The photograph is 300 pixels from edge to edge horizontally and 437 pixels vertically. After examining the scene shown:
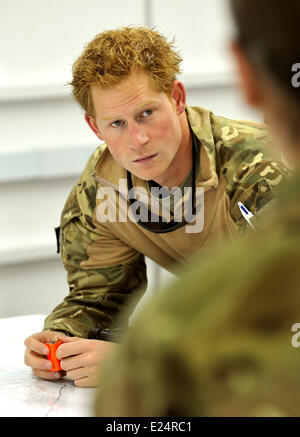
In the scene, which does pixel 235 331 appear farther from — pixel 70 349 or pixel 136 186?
pixel 136 186

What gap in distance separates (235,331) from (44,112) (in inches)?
97.8

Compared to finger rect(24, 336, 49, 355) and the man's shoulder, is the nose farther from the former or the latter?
finger rect(24, 336, 49, 355)

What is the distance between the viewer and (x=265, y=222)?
0.47 metres

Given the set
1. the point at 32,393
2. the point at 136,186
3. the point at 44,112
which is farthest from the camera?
the point at 44,112

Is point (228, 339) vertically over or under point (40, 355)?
over

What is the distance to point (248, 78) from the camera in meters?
0.51

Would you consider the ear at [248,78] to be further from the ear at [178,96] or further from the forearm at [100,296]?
the forearm at [100,296]

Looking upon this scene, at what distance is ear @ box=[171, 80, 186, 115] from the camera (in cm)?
160

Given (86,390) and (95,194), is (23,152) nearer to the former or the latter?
(95,194)

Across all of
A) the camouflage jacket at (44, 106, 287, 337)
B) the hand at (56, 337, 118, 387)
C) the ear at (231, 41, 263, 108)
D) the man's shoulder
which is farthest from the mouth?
the ear at (231, 41, 263, 108)

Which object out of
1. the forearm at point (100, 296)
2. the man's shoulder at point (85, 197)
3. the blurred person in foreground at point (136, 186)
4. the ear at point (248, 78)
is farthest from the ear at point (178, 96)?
the ear at point (248, 78)

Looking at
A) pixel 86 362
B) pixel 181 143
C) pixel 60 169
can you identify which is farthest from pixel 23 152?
pixel 86 362

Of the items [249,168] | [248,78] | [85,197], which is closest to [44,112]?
[85,197]

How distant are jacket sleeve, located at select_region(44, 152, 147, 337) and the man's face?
23 centimetres
